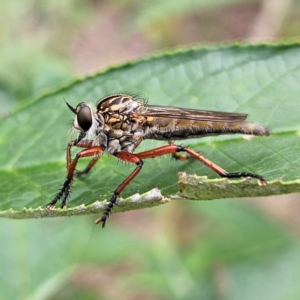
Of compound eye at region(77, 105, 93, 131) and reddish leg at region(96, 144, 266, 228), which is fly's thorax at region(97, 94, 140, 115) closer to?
compound eye at region(77, 105, 93, 131)

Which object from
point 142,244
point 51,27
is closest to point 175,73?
point 142,244

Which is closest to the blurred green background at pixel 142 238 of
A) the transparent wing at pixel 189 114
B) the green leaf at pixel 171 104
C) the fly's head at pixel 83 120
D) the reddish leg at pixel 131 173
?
the green leaf at pixel 171 104

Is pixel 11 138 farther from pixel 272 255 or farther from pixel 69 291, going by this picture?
pixel 272 255

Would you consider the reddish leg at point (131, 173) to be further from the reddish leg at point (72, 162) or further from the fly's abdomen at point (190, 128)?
the fly's abdomen at point (190, 128)

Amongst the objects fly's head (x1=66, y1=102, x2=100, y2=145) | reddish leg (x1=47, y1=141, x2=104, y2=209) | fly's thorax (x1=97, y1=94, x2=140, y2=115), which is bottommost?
reddish leg (x1=47, y1=141, x2=104, y2=209)

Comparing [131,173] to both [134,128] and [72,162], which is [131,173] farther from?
[134,128]

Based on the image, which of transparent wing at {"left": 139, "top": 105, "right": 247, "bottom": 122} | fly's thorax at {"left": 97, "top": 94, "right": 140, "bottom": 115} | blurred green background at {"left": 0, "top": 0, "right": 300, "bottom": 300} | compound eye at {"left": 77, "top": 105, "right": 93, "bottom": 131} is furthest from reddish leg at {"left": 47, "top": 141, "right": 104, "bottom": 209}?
blurred green background at {"left": 0, "top": 0, "right": 300, "bottom": 300}
